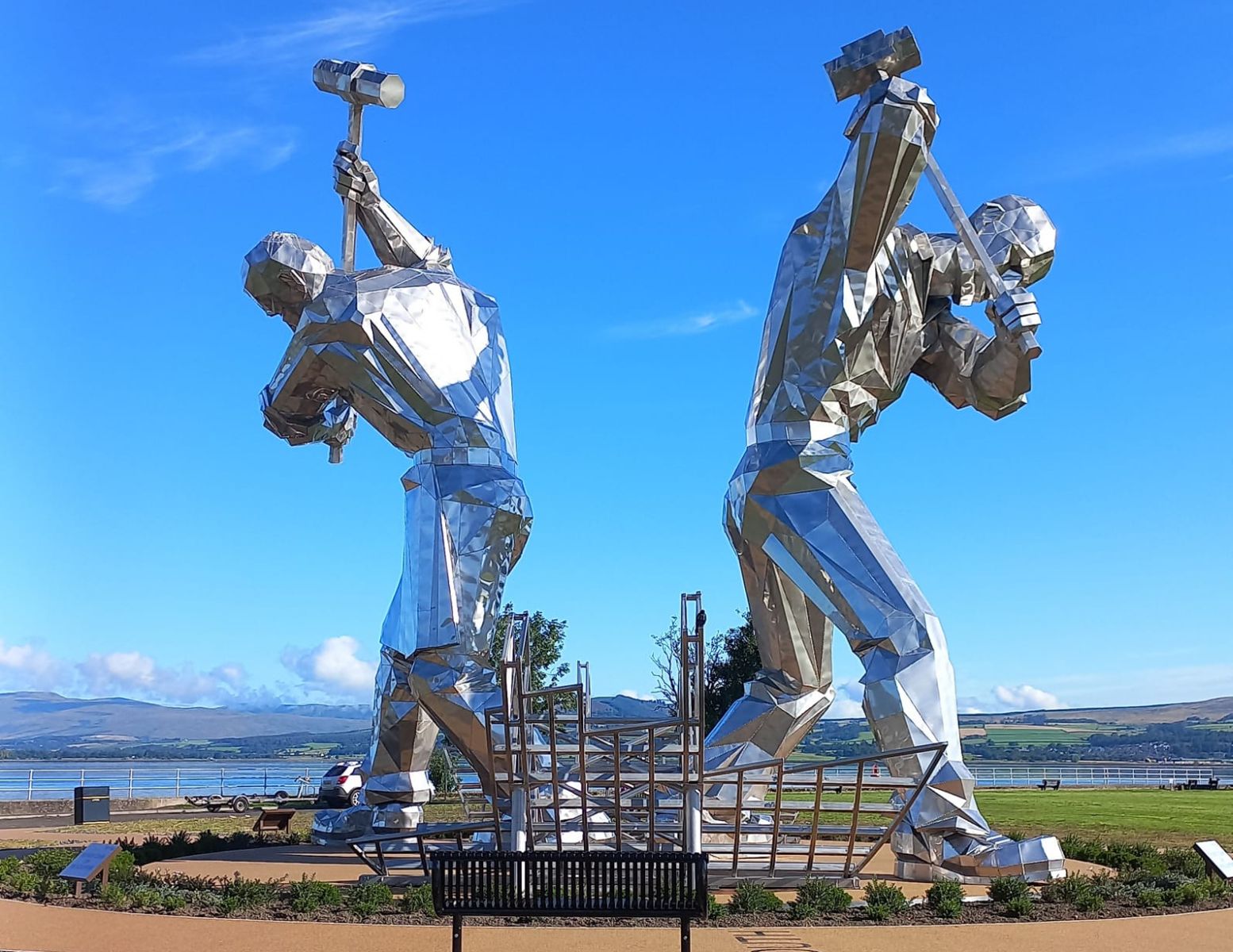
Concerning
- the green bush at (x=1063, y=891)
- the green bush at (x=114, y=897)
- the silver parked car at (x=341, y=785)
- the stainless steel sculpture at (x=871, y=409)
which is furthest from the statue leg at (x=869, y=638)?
the silver parked car at (x=341, y=785)

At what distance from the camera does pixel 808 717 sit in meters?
13.6

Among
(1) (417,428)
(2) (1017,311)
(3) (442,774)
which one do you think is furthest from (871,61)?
(3) (442,774)

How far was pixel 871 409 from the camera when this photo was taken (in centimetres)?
1337

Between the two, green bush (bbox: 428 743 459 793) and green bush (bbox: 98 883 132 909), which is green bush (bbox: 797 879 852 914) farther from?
green bush (bbox: 428 743 459 793)

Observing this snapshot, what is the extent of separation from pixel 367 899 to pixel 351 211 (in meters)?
8.96

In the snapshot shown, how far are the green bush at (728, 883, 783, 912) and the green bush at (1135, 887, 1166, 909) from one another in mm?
3029

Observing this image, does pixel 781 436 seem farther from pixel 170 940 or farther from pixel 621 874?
pixel 170 940

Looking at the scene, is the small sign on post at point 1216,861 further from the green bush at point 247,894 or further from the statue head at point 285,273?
the statue head at point 285,273

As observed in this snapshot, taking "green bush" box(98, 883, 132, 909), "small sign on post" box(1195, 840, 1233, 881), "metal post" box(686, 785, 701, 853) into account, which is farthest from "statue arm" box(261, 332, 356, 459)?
"small sign on post" box(1195, 840, 1233, 881)

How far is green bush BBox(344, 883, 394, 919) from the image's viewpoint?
1034cm

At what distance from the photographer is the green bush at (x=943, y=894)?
10.2 metres

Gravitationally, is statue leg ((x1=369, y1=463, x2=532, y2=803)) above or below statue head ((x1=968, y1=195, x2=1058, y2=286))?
below

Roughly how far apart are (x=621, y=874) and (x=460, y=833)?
12.1ft

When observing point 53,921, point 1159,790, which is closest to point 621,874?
point 53,921
